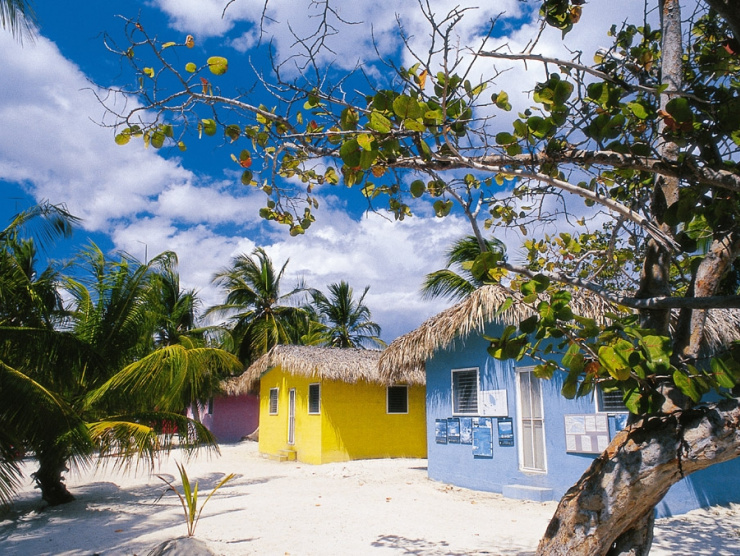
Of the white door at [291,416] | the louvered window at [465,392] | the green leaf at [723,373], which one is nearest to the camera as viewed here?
the green leaf at [723,373]

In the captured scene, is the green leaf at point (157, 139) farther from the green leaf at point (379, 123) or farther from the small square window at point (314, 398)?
the small square window at point (314, 398)

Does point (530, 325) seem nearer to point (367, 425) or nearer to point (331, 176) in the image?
point (331, 176)

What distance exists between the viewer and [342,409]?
557 inches

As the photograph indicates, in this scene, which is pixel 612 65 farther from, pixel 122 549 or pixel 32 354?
pixel 32 354

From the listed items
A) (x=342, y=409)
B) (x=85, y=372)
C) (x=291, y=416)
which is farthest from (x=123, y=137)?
(x=291, y=416)

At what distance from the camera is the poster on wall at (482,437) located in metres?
8.94

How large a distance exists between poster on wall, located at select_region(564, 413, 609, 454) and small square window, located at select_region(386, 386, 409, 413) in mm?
7445

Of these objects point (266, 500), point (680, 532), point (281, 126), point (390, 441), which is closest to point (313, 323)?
point (390, 441)

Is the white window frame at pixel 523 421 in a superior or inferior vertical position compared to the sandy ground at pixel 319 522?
superior

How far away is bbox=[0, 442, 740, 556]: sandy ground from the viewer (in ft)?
18.6

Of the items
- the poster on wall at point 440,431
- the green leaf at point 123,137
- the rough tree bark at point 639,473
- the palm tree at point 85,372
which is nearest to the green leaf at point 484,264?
the rough tree bark at point 639,473

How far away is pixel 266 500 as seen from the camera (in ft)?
28.2

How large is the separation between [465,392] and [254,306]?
50.3 ft

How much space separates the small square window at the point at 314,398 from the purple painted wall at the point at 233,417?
8959 mm
